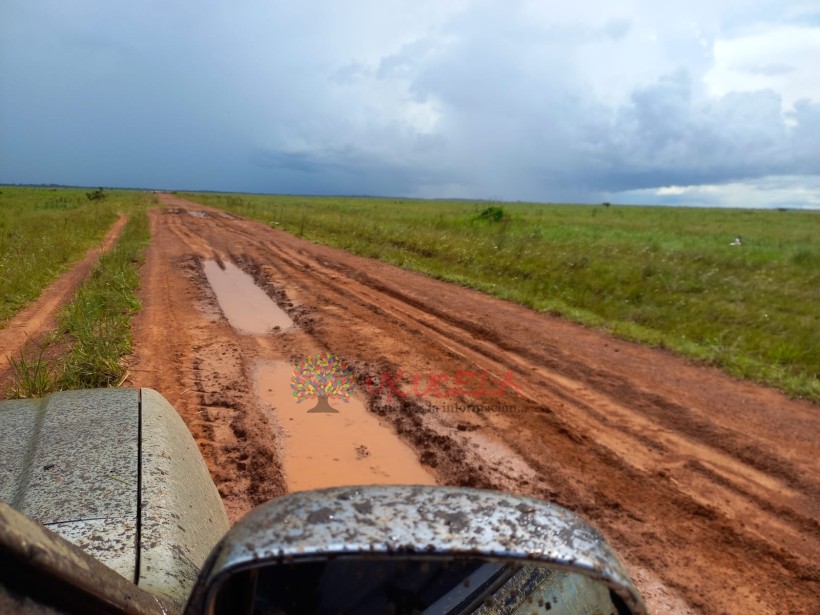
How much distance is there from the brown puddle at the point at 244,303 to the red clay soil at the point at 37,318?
2.07 metres

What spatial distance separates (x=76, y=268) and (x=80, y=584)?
12.1 metres

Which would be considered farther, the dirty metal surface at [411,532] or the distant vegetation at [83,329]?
the distant vegetation at [83,329]

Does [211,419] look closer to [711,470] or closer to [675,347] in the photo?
[711,470]

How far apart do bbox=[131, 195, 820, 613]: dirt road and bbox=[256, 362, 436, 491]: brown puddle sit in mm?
15

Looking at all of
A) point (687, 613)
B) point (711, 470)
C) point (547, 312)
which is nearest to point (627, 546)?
point (687, 613)

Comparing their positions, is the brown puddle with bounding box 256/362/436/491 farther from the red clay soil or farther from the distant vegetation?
the red clay soil

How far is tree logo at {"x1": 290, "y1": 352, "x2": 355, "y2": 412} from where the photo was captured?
5.12 meters

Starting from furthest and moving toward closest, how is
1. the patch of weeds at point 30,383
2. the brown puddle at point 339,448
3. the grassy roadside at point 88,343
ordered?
1. the grassy roadside at point 88,343
2. the patch of weeds at point 30,383
3. the brown puddle at point 339,448

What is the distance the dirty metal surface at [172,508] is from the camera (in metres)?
1.38

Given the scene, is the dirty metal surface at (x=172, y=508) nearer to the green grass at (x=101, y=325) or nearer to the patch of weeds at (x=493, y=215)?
the green grass at (x=101, y=325)

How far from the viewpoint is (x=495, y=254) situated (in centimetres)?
1350
